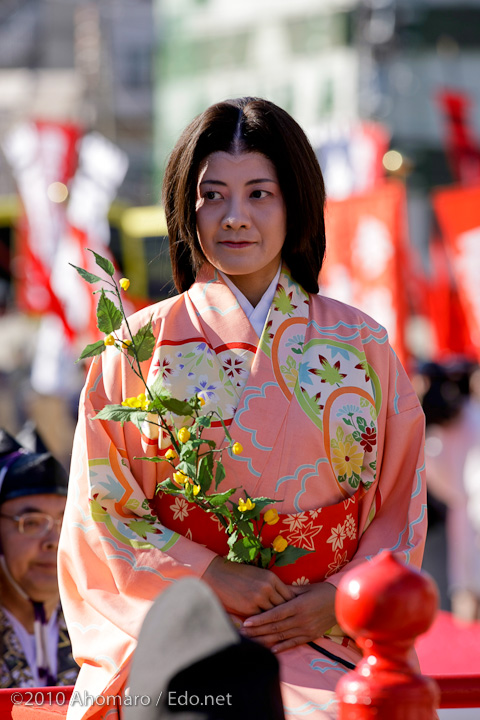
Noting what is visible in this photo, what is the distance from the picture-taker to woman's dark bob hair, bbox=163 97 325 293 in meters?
2.24

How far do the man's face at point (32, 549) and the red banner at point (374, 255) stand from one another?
3547 mm

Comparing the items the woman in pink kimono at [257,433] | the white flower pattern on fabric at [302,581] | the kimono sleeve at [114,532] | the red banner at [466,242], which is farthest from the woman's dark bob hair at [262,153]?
the red banner at [466,242]

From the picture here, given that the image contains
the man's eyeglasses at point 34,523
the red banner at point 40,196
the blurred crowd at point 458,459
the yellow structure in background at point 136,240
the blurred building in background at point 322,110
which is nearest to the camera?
the man's eyeglasses at point 34,523

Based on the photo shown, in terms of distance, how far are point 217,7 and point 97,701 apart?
870 inches

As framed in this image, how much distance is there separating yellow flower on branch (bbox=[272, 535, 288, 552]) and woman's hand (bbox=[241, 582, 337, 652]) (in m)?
0.09

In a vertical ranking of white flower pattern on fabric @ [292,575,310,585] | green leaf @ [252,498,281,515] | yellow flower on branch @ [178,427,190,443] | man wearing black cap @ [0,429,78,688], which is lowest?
man wearing black cap @ [0,429,78,688]

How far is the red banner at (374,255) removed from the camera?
649 cm

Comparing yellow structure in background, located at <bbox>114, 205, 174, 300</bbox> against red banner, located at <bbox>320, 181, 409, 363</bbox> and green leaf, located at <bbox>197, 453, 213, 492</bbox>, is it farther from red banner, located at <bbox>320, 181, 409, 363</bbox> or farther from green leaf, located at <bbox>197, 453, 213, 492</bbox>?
green leaf, located at <bbox>197, 453, 213, 492</bbox>

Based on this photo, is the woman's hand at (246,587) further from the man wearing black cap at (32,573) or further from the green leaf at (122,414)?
the man wearing black cap at (32,573)

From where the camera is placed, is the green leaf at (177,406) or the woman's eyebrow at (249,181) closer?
the green leaf at (177,406)

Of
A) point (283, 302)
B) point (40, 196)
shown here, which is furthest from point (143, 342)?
point (40, 196)

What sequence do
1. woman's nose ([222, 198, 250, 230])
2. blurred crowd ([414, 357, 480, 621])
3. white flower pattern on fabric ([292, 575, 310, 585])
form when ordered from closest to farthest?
white flower pattern on fabric ([292, 575, 310, 585]) → woman's nose ([222, 198, 250, 230]) → blurred crowd ([414, 357, 480, 621])

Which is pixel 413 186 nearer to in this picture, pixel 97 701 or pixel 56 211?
pixel 56 211

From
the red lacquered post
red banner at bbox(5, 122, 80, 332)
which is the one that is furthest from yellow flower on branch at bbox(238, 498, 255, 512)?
red banner at bbox(5, 122, 80, 332)
